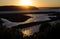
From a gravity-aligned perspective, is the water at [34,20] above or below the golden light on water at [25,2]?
below

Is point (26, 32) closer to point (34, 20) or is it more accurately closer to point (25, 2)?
point (34, 20)

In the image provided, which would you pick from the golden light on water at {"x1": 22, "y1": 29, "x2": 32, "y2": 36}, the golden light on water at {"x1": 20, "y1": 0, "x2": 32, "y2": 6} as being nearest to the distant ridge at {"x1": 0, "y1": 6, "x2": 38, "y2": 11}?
the golden light on water at {"x1": 20, "y1": 0, "x2": 32, "y2": 6}

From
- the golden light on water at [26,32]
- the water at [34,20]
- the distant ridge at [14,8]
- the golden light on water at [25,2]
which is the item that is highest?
the golden light on water at [25,2]

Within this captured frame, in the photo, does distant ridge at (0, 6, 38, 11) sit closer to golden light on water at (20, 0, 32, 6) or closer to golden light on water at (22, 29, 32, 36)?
golden light on water at (20, 0, 32, 6)

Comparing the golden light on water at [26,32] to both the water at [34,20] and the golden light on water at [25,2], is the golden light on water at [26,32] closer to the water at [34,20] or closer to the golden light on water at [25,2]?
the water at [34,20]

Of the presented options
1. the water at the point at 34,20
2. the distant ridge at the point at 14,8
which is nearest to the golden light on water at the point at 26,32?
the water at the point at 34,20

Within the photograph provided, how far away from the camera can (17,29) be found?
1.53 meters

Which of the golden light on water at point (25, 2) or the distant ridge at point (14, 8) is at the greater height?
the golden light on water at point (25, 2)

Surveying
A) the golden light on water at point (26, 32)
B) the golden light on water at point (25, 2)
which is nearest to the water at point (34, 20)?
the golden light on water at point (26, 32)

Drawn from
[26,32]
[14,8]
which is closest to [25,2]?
[14,8]

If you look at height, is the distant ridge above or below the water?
above

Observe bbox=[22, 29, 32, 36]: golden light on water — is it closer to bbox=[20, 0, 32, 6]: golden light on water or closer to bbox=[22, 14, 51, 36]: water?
bbox=[22, 14, 51, 36]: water

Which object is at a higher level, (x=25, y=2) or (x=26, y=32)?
(x=25, y=2)

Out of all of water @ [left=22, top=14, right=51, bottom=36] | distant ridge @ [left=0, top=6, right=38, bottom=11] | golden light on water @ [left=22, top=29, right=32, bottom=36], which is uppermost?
distant ridge @ [left=0, top=6, right=38, bottom=11]
